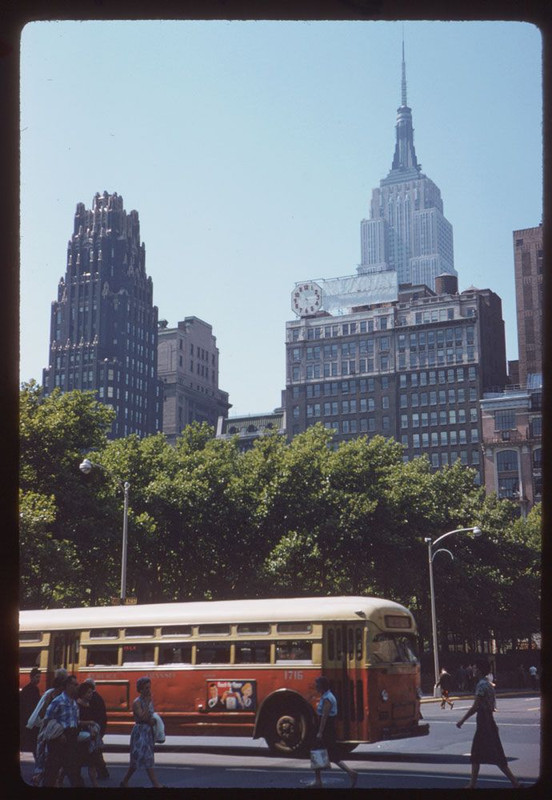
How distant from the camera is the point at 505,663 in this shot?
47312mm

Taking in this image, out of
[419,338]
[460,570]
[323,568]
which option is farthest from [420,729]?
[419,338]

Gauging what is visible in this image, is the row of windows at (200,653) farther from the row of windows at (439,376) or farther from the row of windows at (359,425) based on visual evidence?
the row of windows at (439,376)

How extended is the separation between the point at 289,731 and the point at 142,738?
3224 millimetres

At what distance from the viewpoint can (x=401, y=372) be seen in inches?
4405

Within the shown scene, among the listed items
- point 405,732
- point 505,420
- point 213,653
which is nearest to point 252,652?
point 213,653

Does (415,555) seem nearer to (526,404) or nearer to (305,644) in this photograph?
(305,644)

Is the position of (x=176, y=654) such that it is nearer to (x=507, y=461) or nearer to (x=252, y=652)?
(x=252, y=652)

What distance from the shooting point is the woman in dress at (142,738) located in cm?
839

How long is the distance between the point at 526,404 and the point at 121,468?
66.7 m

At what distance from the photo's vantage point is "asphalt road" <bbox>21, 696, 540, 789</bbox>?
16.9ft

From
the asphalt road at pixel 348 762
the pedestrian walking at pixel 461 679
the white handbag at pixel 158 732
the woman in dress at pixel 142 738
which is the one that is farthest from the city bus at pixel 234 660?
the pedestrian walking at pixel 461 679

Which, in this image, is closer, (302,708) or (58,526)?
(302,708)

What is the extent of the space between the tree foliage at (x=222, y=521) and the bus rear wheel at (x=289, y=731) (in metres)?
17.6

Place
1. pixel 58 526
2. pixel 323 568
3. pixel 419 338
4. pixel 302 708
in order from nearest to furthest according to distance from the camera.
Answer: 1. pixel 302 708
2. pixel 58 526
3. pixel 323 568
4. pixel 419 338
